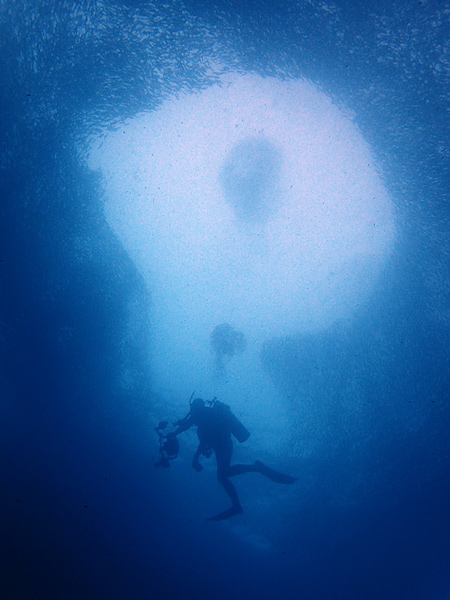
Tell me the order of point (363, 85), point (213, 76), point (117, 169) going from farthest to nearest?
1. point (117, 169)
2. point (213, 76)
3. point (363, 85)

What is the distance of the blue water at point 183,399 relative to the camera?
704 centimetres

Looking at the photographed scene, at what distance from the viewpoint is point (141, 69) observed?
7922 millimetres

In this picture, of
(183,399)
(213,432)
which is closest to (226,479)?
(213,432)

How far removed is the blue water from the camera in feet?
23.1

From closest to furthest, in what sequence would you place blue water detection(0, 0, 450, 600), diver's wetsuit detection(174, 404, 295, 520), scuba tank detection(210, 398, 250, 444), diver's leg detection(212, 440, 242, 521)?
blue water detection(0, 0, 450, 600), diver's leg detection(212, 440, 242, 521), diver's wetsuit detection(174, 404, 295, 520), scuba tank detection(210, 398, 250, 444)

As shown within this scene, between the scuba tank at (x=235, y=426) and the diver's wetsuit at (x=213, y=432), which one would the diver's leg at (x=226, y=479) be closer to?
the diver's wetsuit at (x=213, y=432)

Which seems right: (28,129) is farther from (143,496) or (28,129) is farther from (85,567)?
(143,496)

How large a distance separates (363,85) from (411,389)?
13.4 m

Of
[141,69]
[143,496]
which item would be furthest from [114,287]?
[143,496]

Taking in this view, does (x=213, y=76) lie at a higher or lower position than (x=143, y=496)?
higher

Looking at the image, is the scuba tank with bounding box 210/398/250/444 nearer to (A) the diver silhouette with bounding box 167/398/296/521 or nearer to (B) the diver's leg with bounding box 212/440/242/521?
(A) the diver silhouette with bounding box 167/398/296/521

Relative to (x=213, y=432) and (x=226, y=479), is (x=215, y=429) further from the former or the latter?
(x=226, y=479)

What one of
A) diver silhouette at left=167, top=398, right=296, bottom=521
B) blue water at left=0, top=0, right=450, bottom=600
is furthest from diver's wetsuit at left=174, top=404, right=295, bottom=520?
blue water at left=0, top=0, right=450, bottom=600

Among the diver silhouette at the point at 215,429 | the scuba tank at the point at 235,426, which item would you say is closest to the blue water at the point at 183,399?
the diver silhouette at the point at 215,429
